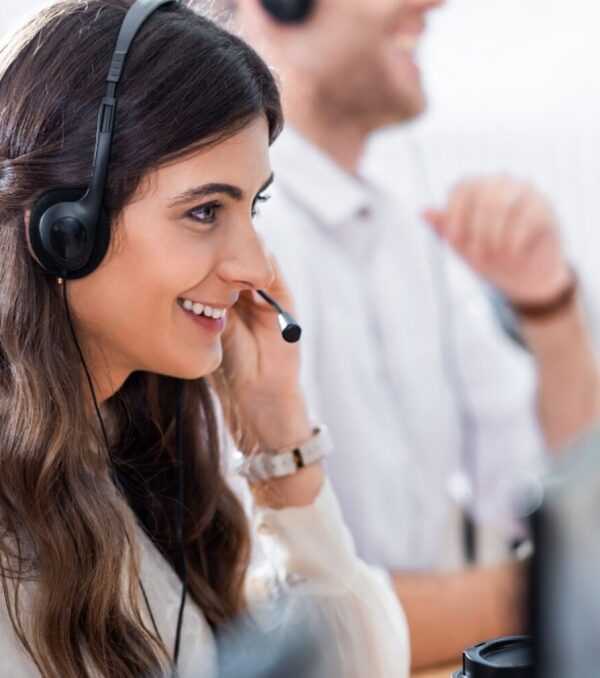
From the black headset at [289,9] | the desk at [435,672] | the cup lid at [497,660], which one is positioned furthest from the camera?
the black headset at [289,9]

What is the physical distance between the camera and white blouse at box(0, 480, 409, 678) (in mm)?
1095

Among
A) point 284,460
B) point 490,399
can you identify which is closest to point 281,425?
point 284,460

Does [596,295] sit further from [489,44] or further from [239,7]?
[239,7]

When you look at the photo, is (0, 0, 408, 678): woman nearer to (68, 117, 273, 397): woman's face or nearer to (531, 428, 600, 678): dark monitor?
(68, 117, 273, 397): woman's face

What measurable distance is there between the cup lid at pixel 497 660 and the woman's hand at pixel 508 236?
129cm

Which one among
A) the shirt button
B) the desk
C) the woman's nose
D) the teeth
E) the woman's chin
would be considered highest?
the woman's nose

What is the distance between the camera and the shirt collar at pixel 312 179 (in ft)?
5.89

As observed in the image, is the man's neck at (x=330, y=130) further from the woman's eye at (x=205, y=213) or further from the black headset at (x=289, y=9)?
the woman's eye at (x=205, y=213)

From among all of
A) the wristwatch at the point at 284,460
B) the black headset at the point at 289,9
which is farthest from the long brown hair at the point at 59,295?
the black headset at the point at 289,9

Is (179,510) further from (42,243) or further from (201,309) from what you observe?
(42,243)

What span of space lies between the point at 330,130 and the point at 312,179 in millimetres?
103

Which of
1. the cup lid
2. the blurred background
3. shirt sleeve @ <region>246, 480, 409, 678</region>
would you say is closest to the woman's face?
shirt sleeve @ <region>246, 480, 409, 678</region>

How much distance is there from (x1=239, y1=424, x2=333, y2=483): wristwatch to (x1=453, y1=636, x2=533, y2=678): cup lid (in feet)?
1.56

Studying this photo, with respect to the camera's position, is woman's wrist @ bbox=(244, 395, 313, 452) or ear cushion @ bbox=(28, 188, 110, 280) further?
woman's wrist @ bbox=(244, 395, 313, 452)
